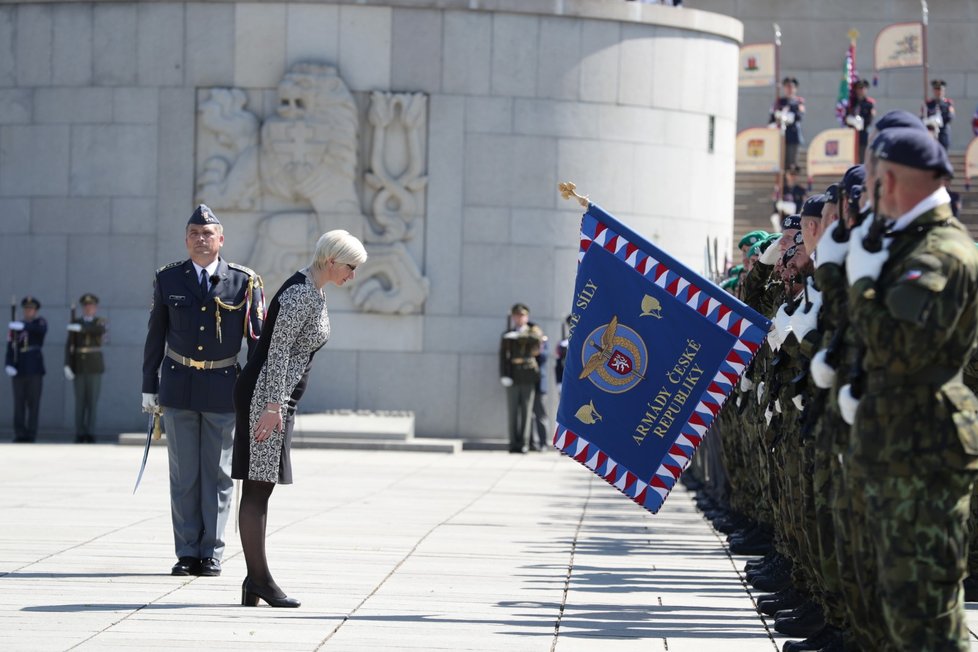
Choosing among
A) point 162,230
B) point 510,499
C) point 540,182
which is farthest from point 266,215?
point 510,499

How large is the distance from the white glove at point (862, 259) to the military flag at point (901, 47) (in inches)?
1129

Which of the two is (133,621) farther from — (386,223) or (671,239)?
(671,239)

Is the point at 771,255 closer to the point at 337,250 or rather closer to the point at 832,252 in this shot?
the point at 337,250

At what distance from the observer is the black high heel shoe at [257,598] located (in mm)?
8078

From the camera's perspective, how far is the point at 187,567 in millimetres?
9117

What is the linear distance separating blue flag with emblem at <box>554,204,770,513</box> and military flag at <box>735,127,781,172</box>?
2243cm

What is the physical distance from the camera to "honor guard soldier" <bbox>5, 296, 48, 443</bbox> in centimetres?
2270

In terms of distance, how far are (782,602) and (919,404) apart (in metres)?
3.28

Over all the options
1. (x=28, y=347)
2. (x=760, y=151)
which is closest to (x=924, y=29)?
(x=760, y=151)

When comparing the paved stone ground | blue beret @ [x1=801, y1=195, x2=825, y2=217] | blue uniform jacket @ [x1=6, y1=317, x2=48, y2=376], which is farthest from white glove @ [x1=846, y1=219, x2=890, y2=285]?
blue uniform jacket @ [x1=6, y1=317, x2=48, y2=376]

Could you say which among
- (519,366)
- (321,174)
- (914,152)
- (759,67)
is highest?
(759,67)

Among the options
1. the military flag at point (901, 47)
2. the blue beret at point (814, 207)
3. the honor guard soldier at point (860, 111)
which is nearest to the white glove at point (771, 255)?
the blue beret at point (814, 207)

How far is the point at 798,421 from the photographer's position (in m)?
7.49

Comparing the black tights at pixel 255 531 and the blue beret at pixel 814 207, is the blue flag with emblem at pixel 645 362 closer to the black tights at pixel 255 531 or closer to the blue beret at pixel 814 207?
the blue beret at pixel 814 207
